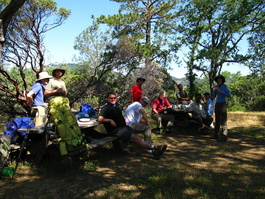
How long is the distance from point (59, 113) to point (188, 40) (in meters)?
14.9

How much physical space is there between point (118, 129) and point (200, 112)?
3.68m

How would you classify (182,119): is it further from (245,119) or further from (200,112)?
(245,119)

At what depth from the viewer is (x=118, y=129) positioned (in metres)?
4.32

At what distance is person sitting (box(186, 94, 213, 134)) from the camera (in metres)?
6.94

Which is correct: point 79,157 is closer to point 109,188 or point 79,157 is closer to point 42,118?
point 109,188

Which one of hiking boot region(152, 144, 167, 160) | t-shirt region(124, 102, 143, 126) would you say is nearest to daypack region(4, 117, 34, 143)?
t-shirt region(124, 102, 143, 126)

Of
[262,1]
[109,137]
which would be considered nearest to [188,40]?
[262,1]

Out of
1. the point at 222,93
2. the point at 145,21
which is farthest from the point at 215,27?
the point at 222,93

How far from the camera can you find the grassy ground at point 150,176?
113 inches

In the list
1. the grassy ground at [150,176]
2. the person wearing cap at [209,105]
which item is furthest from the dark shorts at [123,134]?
the person wearing cap at [209,105]

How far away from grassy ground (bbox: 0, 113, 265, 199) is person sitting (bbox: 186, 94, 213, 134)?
182 cm

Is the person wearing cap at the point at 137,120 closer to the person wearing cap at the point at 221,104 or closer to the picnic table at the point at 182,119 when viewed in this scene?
the person wearing cap at the point at 221,104

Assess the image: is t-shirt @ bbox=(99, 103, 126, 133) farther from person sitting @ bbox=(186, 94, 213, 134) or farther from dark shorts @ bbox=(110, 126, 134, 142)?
person sitting @ bbox=(186, 94, 213, 134)

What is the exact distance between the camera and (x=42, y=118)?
4.68 m
